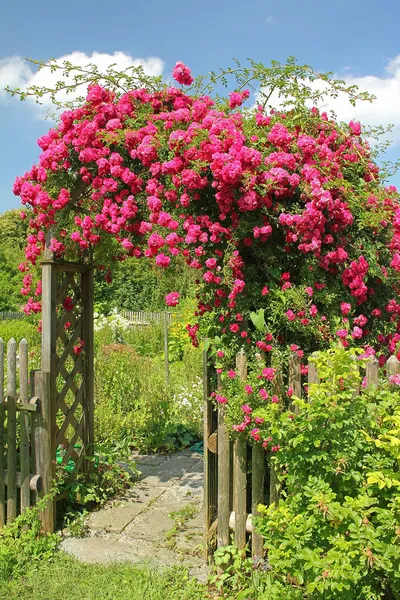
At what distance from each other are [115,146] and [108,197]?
35cm

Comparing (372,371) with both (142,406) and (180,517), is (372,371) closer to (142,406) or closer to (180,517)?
(180,517)

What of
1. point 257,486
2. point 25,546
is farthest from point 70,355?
point 257,486

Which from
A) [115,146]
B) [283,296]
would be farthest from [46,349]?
[283,296]

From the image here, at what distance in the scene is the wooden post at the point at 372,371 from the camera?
2723 mm

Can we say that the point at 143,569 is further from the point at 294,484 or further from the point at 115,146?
the point at 115,146

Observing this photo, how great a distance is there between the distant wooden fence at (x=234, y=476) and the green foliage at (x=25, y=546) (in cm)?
113

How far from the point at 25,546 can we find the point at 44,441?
704 millimetres

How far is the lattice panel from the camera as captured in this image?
14.2 feet

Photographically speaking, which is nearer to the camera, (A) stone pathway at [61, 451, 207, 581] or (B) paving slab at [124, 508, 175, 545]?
(A) stone pathway at [61, 451, 207, 581]

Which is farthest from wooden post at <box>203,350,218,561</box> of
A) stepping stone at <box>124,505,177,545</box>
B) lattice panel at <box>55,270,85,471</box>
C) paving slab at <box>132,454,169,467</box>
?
paving slab at <box>132,454,169,467</box>

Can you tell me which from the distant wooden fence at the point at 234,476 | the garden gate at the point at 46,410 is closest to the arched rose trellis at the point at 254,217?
the distant wooden fence at the point at 234,476

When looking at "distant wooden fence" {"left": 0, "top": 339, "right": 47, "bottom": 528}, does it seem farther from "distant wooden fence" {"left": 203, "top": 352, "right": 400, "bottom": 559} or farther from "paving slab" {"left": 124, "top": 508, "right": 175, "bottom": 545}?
"distant wooden fence" {"left": 203, "top": 352, "right": 400, "bottom": 559}

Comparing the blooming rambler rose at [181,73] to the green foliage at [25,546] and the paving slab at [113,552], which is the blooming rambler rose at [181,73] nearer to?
the green foliage at [25,546]

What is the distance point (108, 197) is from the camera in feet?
12.5
